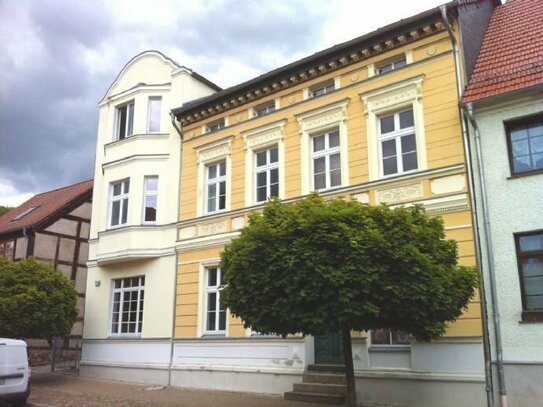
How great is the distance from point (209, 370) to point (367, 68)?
880cm

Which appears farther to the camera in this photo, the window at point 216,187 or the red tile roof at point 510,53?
the window at point 216,187

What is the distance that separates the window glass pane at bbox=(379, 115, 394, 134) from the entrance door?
491 cm

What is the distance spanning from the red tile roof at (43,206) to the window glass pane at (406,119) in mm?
15366

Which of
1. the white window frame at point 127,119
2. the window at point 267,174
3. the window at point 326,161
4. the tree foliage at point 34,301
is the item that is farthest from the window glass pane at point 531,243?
the white window frame at point 127,119

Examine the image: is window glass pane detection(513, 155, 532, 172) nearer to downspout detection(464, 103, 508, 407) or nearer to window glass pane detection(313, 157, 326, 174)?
downspout detection(464, 103, 508, 407)

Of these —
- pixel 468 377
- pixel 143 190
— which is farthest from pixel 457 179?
pixel 143 190

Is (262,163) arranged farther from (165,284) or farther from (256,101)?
(165,284)

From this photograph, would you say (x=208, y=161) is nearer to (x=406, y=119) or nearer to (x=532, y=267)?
(x=406, y=119)

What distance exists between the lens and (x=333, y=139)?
14.0 meters

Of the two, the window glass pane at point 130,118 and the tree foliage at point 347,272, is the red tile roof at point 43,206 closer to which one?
the window glass pane at point 130,118

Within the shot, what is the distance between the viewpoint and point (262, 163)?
1537cm

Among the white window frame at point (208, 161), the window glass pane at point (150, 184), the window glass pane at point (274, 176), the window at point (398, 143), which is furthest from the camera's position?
the window glass pane at point (150, 184)

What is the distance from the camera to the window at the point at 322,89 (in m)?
14.2

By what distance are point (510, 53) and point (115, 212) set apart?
12.5 metres
